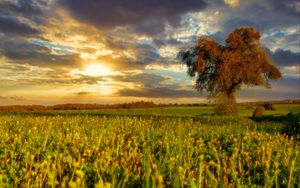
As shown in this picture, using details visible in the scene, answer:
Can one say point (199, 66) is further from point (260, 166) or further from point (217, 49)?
point (260, 166)

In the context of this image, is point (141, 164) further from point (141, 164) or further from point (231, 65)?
point (231, 65)

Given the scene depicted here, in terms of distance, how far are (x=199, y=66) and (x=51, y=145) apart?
108ft

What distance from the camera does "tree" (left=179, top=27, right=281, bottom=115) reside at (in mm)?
38906

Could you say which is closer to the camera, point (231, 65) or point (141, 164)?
point (141, 164)

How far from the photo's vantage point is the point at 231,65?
1527 inches

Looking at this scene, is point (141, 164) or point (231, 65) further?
point (231, 65)

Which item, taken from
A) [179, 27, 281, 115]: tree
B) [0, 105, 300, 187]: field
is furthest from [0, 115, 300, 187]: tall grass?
[179, 27, 281, 115]: tree

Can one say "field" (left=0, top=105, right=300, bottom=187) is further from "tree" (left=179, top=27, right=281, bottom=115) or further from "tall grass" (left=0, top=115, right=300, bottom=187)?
"tree" (left=179, top=27, right=281, bottom=115)

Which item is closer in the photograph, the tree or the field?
the field

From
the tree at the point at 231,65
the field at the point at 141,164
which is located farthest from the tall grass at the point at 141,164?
the tree at the point at 231,65

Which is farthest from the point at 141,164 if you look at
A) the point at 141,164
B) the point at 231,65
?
the point at 231,65

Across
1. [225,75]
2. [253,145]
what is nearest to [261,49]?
[225,75]

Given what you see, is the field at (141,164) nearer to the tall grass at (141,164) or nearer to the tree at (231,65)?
the tall grass at (141,164)

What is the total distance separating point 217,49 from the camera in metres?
39.7
